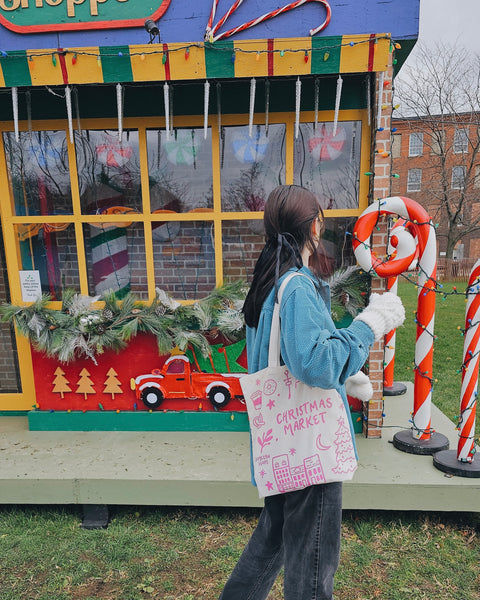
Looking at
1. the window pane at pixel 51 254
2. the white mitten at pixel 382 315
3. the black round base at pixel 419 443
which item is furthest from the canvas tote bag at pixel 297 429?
the window pane at pixel 51 254

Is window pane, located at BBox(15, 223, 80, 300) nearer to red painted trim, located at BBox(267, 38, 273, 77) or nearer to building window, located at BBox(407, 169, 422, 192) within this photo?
red painted trim, located at BBox(267, 38, 273, 77)

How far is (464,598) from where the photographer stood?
2203mm

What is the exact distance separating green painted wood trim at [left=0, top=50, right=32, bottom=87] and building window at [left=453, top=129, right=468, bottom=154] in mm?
20474

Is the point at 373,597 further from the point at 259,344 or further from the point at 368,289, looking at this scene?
the point at 368,289

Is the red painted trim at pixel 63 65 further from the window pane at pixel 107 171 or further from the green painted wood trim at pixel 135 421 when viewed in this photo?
the green painted wood trim at pixel 135 421

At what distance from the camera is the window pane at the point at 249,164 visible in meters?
3.45

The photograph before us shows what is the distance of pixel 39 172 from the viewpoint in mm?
3584

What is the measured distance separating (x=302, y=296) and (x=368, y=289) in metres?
1.98

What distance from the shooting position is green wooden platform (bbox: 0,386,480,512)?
266 cm

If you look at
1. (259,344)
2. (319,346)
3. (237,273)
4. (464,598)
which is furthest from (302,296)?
(237,273)

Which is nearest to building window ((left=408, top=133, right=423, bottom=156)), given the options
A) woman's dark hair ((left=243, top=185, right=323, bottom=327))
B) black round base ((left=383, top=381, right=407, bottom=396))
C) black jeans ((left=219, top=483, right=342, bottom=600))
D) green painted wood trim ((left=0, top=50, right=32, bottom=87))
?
black round base ((left=383, top=381, right=407, bottom=396))

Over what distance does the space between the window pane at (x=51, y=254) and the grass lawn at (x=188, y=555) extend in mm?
1754

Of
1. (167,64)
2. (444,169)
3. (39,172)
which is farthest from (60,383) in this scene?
(444,169)

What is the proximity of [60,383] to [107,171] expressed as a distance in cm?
180
